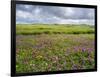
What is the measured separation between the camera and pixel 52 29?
2471mm

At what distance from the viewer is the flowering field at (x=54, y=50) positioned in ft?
7.75

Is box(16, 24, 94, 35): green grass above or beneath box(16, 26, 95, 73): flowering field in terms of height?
above

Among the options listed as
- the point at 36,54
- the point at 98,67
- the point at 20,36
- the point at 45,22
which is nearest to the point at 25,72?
the point at 36,54

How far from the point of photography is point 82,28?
260 cm

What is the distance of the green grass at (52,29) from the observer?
237 cm

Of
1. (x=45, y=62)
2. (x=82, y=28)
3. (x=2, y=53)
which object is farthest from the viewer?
(x=82, y=28)

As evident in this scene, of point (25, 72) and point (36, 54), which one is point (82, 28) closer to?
point (36, 54)

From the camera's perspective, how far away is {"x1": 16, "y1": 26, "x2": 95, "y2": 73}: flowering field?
7.75ft

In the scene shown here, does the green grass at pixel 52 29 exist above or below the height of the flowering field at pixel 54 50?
above

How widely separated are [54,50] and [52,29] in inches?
9.6

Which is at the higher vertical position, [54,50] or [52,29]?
[52,29]

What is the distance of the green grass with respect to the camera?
2.37 metres

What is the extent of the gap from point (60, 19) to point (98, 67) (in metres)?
0.77

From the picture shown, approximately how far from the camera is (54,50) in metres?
2.47
